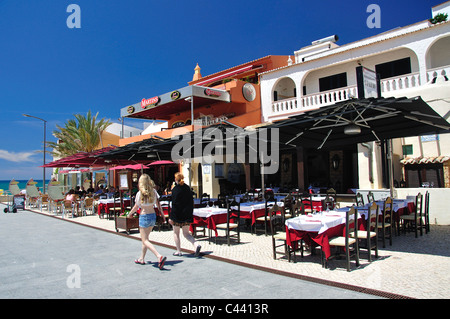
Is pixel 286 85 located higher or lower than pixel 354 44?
lower

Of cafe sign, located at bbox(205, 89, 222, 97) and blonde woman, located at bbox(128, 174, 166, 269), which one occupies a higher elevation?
cafe sign, located at bbox(205, 89, 222, 97)

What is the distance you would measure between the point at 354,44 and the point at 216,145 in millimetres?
13299

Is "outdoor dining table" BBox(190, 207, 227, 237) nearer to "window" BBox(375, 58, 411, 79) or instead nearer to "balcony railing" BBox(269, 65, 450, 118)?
"balcony railing" BBox(269, 65, 450, 118)

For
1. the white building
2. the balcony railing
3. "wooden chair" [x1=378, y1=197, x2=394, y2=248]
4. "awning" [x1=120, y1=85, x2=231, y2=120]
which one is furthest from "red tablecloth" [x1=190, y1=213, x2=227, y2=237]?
"awning" [x1=120, y1=85, x2=231, y2=120]

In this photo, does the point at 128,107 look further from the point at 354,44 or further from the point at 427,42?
the point at 427,42

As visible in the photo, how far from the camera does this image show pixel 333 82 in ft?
62.7

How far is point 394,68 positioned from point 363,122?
33.4 ft

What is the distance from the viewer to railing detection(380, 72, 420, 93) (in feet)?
46.1

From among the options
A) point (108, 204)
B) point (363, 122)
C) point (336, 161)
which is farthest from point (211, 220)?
point (336, 161)

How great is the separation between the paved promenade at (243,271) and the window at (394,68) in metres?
10.4

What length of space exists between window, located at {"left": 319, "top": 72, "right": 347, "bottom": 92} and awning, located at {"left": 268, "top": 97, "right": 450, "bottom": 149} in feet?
29.1

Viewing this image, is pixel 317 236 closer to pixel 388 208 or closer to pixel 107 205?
pixel 388 208

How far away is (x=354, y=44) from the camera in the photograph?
2006 cm

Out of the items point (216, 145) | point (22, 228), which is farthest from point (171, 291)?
point (22, 228)
